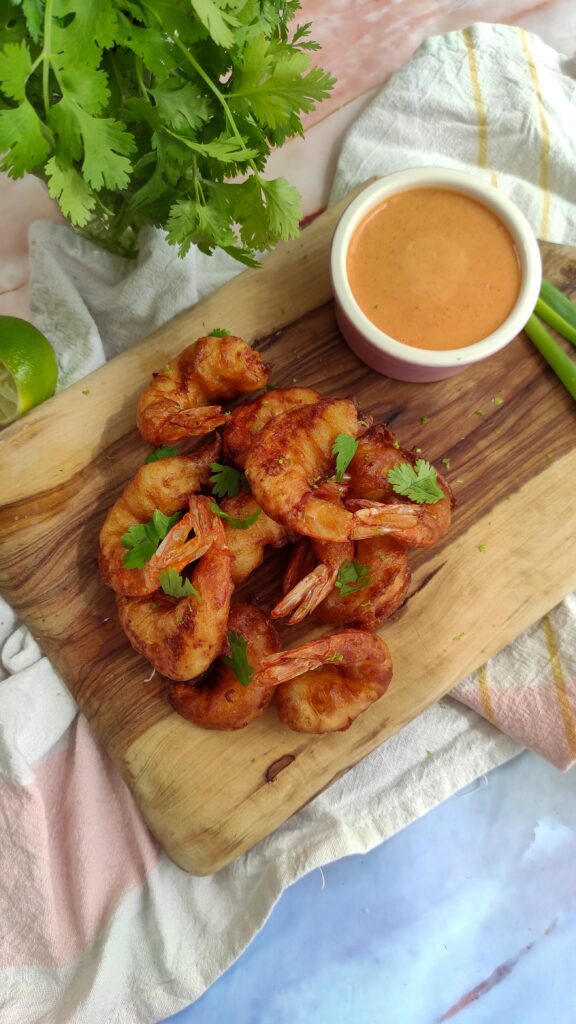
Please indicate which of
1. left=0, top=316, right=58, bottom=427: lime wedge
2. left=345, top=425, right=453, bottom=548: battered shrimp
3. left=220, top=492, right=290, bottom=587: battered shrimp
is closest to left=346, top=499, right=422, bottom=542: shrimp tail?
left=345, top=425, right=453, bottom=548: battered shrimp

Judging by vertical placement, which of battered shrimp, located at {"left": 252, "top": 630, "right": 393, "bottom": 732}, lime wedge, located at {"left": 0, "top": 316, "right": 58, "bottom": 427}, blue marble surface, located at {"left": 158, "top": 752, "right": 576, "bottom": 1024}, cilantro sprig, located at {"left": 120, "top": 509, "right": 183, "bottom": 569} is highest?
lime wedge, located at {"left": 0, "top": 316, "right": 58, "bottom": 427}

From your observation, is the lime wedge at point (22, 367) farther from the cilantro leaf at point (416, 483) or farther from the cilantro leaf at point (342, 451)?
the cilantro leaf at point (416, 483)

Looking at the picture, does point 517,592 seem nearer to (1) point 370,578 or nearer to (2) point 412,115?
(1) point 370,578

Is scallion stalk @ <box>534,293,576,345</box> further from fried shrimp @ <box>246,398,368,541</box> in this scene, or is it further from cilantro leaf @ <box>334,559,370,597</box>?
cilantro leaf @ <box>334,559,370,597</box>

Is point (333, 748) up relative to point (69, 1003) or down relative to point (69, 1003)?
up

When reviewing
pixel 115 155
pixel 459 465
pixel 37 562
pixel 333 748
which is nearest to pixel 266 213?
pixel 115 155

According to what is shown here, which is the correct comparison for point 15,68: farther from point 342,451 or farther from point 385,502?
point 385,502
